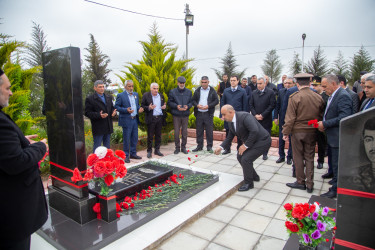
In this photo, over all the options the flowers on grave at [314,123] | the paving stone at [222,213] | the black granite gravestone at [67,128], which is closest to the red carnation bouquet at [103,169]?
the black granite gravestone at [67,128]

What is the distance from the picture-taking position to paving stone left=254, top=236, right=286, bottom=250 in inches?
112

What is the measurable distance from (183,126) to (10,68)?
13.8 feet

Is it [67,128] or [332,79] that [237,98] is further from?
[67,128]

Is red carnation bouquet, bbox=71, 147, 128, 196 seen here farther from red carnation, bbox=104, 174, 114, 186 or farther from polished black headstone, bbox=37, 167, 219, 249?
polished black headstone, bbox=37, 167, 219, 249

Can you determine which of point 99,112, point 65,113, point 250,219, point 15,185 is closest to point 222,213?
point 250,219

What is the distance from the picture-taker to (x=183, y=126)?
7008 mm

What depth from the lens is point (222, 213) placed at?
367cm

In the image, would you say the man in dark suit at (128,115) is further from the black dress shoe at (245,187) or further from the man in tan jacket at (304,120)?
the man in tan jacket at (304,120)

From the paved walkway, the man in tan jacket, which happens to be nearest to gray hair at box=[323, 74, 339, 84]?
the man in tan jacket

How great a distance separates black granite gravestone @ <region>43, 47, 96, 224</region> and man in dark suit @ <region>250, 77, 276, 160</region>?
14.5 ft

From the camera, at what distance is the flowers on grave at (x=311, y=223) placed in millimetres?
2156

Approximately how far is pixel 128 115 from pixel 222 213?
356cm

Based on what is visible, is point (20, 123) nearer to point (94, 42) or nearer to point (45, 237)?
point (45, 237)

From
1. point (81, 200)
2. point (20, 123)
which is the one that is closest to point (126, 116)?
point (20, 123)
